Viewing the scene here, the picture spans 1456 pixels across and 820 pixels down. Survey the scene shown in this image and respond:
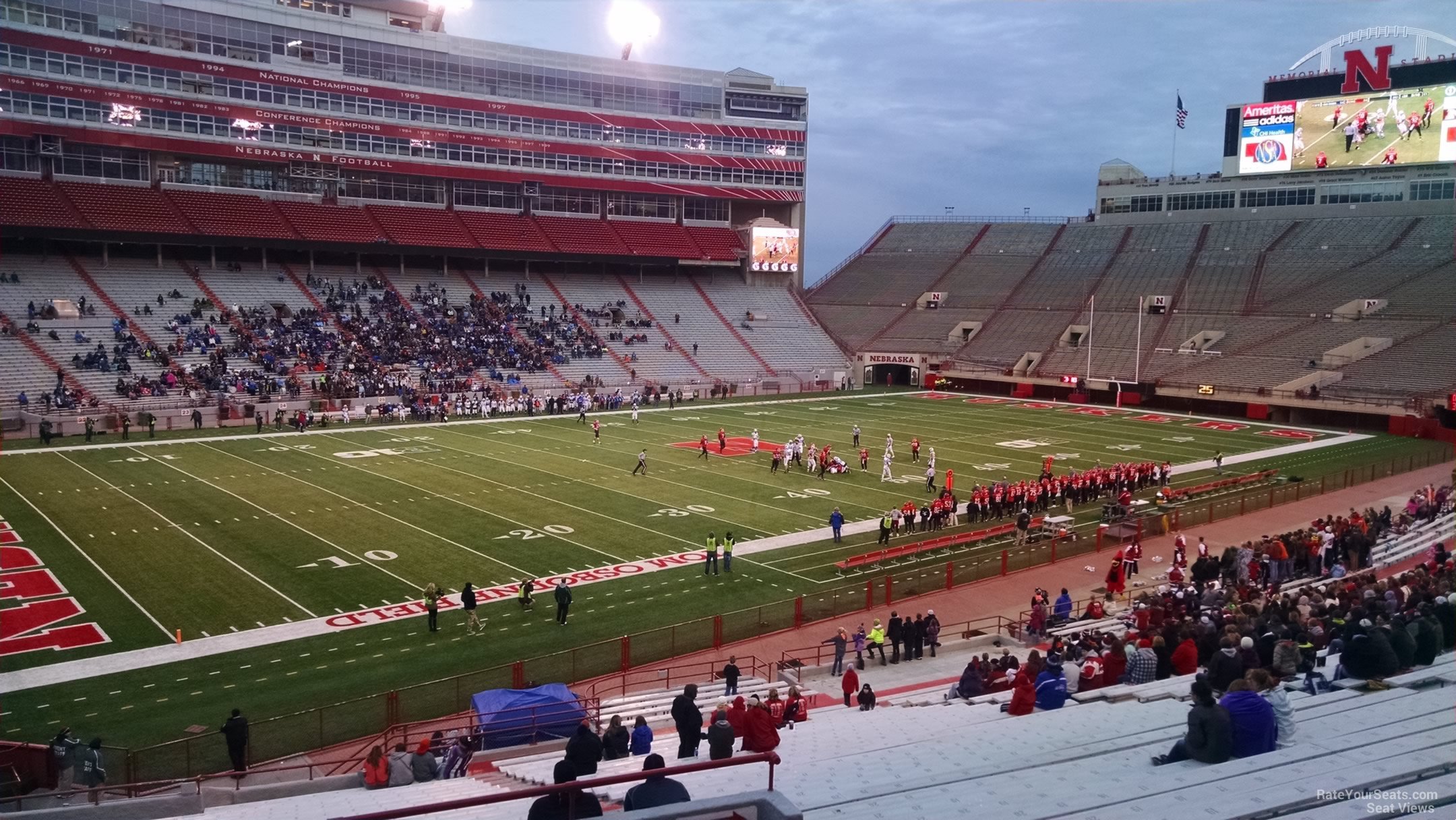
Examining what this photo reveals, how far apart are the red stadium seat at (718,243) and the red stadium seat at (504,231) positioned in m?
11.5

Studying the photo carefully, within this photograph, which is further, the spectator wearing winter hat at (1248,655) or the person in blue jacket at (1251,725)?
the spectator wearing winter hat at (1248,655)

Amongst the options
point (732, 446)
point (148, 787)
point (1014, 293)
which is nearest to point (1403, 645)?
point (148, 787)

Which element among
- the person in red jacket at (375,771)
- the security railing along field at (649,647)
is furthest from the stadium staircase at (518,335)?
the person in red jacket at (375,771)

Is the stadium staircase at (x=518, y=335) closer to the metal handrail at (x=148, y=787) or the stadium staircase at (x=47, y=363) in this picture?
the stadium staircase at (x=47, y=363)

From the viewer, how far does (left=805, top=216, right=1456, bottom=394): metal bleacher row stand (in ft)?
177

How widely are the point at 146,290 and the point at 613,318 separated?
24719mm

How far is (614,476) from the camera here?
32.2 m

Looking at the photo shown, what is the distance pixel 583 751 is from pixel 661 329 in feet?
183

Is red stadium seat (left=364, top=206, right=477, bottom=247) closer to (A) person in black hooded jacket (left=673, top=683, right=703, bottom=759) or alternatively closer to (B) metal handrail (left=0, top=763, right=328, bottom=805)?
(B) metal handrail (left=0, top=763, right=328, bottom=805)

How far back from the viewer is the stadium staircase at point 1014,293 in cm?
6656

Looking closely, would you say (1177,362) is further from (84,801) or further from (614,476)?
(84,801)

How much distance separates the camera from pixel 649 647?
17.0 metres

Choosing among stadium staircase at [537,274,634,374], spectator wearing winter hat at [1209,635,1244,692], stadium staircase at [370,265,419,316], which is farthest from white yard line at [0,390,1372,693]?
stadium staircase at [370,265,419,316]

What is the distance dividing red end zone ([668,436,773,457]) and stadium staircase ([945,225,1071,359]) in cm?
2835
